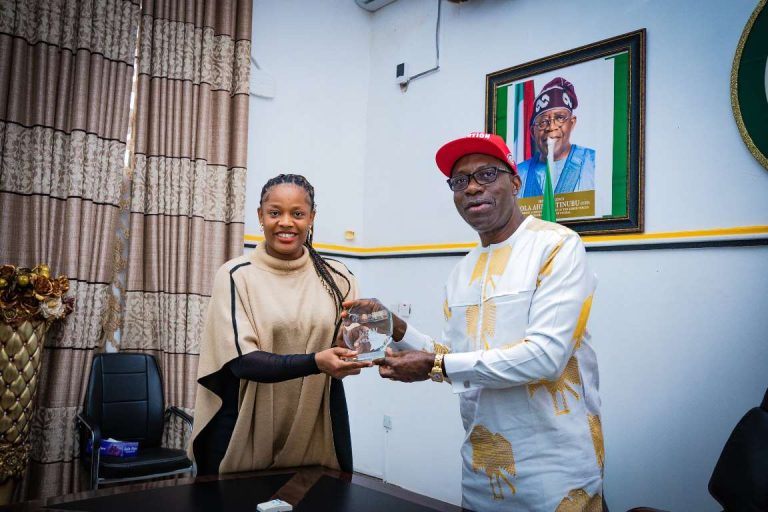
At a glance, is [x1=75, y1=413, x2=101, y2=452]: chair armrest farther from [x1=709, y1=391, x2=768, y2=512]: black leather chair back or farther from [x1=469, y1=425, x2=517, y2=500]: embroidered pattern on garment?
[x1=709, y1=391, x2=768, y2=512]: black leather chair back

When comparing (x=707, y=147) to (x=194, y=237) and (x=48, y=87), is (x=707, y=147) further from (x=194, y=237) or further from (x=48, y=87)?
(x=48, y=87)

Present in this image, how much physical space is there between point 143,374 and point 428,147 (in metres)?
2.45

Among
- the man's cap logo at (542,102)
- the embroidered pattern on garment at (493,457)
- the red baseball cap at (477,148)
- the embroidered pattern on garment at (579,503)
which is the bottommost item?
the embroidered pattern on garment at (579,503)

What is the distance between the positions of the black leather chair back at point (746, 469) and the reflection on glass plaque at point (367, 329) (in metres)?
1.08

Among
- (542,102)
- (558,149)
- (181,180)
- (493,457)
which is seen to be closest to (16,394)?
(181,180)

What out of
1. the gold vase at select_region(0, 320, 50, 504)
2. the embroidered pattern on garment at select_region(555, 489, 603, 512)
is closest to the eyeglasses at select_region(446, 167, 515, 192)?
the embroidered pattern on garment at select_region(555, 489, 603, 512)

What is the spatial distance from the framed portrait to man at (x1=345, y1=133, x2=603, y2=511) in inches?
52.9

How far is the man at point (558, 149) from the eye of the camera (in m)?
3.17

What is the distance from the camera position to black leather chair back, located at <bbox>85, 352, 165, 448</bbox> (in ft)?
10.2

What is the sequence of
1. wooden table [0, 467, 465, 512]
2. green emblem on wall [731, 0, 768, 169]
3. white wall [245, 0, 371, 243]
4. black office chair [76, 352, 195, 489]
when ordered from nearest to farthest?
wooden table [0, 467, 465, 512], green emblem on wall [731, 0, 768, 169], black office chair [76, 352, 195, 489], white wall [245, 0, 371, 243]

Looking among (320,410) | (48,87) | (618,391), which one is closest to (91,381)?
(48,87)

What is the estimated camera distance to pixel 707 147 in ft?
8.95

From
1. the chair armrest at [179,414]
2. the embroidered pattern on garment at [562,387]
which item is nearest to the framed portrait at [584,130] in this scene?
the embroidered pattern on garment at [562,387]

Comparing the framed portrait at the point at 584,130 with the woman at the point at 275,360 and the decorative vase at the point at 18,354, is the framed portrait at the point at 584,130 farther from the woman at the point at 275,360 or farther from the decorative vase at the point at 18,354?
the decorative vase at the point at 18,354
